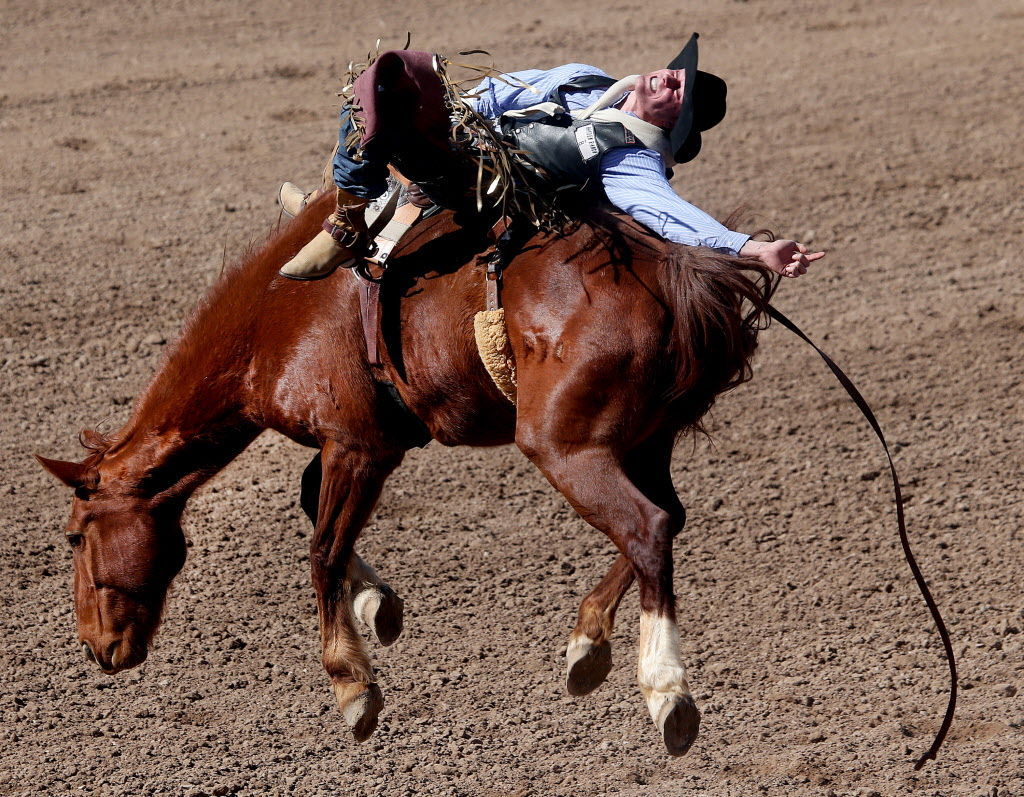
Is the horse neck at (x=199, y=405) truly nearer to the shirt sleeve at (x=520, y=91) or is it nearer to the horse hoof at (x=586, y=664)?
the shirt sleeve at (x=520, y=91)

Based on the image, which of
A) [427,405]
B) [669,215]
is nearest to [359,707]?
[427,405]

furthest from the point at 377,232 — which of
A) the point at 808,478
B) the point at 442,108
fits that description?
the point at 808,478

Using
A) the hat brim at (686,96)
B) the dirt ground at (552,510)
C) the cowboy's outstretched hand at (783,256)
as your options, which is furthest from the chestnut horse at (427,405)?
the dirt ground at (552,510)

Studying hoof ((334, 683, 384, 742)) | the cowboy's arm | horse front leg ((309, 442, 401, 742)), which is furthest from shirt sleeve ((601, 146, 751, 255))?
hoof ((334, 683, 384, 742))

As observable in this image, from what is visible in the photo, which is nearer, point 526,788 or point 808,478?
point 526,788

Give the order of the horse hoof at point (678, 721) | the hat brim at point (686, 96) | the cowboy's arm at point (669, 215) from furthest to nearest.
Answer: the hat brim at point (686, 96) < the cowboy's arm at point (669, 215) < the horse hoof at point (678, 721)

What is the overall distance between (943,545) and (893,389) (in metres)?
1.55

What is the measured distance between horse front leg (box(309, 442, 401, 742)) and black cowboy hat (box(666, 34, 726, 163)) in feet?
4.67

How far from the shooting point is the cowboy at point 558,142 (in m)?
4.02

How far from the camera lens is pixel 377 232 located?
4.46 meters

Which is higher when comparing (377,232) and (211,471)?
(377,232)

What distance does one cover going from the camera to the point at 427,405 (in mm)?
4477

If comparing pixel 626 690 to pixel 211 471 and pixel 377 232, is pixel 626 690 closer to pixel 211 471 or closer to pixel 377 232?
pixel 211 471

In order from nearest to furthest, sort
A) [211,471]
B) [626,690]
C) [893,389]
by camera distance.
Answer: [211,471] → [626,690] → [893,389]
